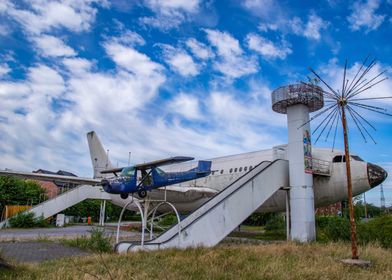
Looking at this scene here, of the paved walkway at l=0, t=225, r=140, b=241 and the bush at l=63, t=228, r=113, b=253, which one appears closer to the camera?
the bush at l=63, t=228, r=113, b=253

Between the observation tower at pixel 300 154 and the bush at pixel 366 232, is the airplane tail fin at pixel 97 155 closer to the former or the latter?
the observation tower at pixel 300 154

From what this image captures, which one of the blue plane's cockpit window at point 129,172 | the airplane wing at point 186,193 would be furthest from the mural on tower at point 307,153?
the blue plane's cockpit window at point 129,172

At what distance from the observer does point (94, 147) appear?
39.1m

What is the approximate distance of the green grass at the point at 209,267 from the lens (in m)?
7.88

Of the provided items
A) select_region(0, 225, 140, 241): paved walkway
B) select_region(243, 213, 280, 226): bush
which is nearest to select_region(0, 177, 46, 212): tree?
select_region(0, 225, 140, 241): paved walkway

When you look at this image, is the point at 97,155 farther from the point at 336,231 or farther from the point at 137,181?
the point at 336,231

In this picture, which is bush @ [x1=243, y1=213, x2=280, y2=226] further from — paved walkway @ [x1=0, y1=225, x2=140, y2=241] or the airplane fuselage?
paved walkway @ [x1=0, y1=225, x2=140, y2=241]

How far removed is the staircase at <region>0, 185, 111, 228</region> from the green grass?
24.1 m

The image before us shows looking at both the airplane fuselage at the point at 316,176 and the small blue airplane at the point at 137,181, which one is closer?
the small blue airplane at the point at 137,181

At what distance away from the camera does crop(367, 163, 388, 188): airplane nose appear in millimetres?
18719

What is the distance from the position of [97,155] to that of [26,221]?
1020cm

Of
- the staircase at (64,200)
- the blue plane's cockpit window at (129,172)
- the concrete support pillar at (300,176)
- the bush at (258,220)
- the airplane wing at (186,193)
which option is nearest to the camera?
the blue plane's cockpit window at (129,172)

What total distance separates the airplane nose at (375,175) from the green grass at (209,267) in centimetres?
728

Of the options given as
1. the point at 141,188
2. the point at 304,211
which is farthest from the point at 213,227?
the point at 304,211
